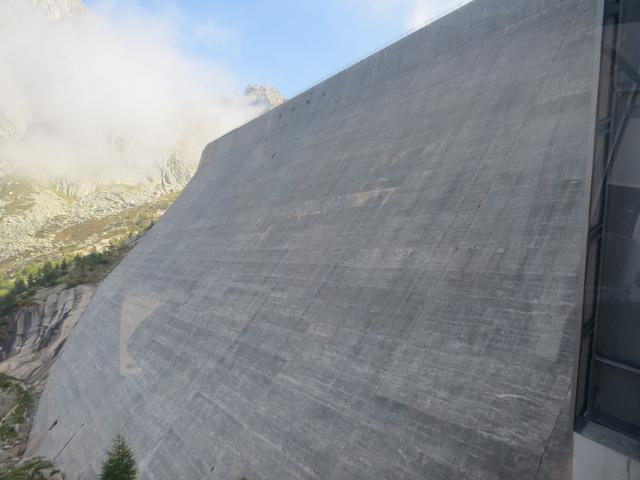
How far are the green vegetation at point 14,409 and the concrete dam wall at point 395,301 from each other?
7.92 ft

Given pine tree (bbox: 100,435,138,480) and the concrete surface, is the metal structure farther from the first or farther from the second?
pine tree (bbox: 100,435,138,480)

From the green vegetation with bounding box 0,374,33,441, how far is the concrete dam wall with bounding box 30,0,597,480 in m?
2.41

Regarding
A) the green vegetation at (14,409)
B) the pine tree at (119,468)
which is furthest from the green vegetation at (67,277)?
the pine tree at (119,468)

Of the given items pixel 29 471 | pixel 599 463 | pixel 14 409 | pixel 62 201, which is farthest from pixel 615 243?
pixel 62 201

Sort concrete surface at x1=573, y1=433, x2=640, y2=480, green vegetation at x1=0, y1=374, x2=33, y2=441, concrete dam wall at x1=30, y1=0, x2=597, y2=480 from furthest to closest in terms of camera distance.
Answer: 1. green vegetation at x1=0, y1=374, x2=33, y2=441
2. concrete dam wall at x1=30, y1=0, x2=597, y2=480
3. concrete surface at x1=573, y1=433, x2=640, y2=480

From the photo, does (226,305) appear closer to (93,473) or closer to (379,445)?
(93,473)

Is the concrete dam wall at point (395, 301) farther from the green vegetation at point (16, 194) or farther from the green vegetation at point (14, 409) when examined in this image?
the green vegetation at point (16, 194)

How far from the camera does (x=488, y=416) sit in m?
7.75

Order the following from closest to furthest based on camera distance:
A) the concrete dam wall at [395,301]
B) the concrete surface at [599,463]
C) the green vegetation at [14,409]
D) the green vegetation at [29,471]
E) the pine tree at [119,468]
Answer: the concrete surface at [599,463]
the concrete dam wall at [395,301]
the pine tree at [119,468]
the green vegetation at [29,471]
the green vegetation at [14,409]

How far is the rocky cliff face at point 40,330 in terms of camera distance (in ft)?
118

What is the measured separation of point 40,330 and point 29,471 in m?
28.5

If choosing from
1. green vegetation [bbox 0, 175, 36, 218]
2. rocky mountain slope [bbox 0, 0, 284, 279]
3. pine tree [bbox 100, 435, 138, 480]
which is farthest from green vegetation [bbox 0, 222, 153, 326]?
green vegetation [bbox 0, 175, 36, 218]

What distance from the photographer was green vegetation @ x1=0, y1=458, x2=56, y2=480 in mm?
15711

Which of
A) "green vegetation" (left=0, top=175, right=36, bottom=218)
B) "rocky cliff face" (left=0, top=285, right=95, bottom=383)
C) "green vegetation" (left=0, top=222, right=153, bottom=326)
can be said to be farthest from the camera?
"green vegetation" (left=0, top=175, right=36, bottom=218)
